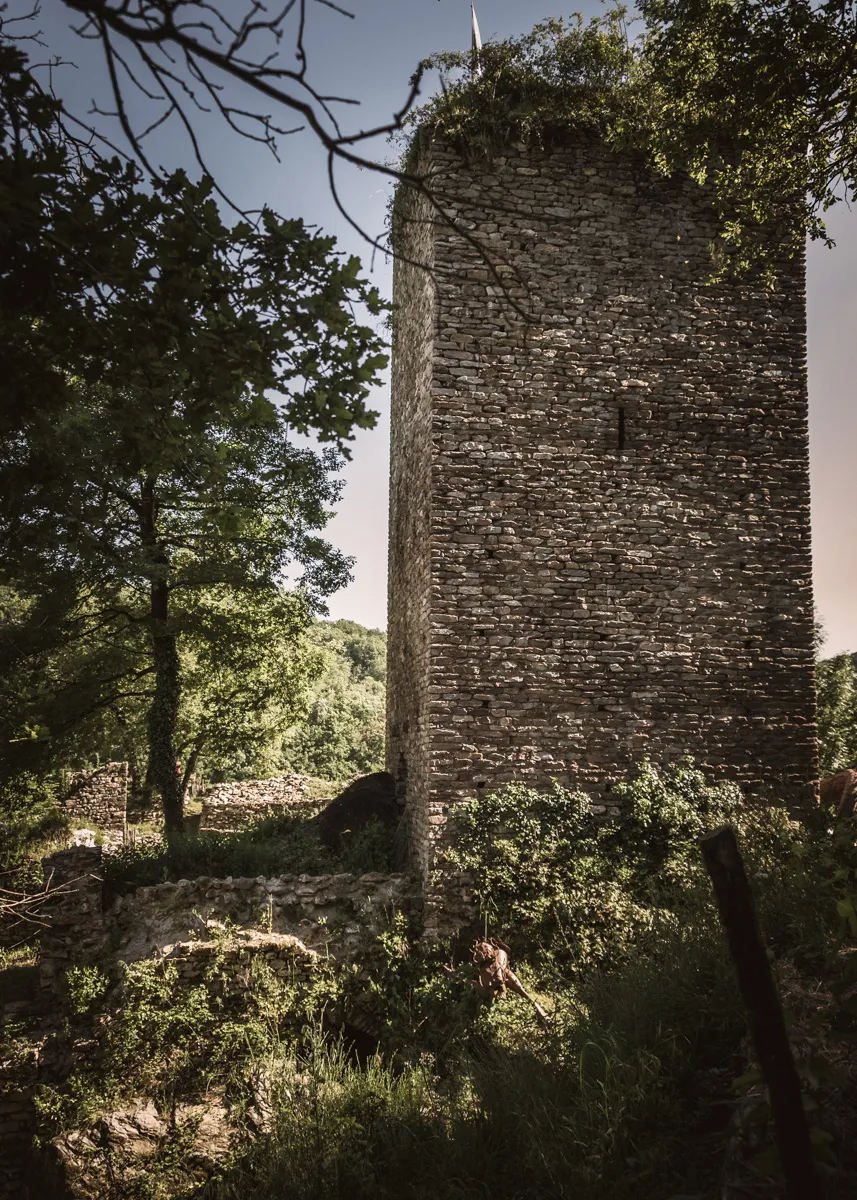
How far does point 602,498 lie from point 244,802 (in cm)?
1176

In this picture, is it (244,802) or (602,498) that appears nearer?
(602,498)

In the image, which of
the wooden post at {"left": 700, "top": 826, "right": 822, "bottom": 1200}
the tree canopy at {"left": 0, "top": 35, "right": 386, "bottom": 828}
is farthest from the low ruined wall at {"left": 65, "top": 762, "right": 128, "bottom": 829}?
the wooden post at {"left": 700, "top": 826, "right": 822, "bottom": 1200}

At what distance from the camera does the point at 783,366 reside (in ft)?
28.6

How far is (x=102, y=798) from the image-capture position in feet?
57.5

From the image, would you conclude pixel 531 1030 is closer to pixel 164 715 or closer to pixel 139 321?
pixel 139 321

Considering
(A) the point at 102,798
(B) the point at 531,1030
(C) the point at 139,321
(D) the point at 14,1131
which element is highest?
(C) the point at 139,321

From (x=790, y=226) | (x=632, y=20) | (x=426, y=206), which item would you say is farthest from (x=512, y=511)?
(x=632, y=20)

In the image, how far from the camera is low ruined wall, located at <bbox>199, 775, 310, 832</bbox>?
52.1 feet

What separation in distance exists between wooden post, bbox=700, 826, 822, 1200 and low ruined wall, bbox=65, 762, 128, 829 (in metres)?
17.4

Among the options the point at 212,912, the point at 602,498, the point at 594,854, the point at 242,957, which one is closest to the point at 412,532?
the point at 602,498

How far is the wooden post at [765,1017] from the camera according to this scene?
7.00ft

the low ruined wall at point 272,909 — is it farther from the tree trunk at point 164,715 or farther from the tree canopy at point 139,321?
the tree canopy at point 139,321

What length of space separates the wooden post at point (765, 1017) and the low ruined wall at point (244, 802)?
1368 cm

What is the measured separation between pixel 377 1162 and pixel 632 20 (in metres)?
11.4
